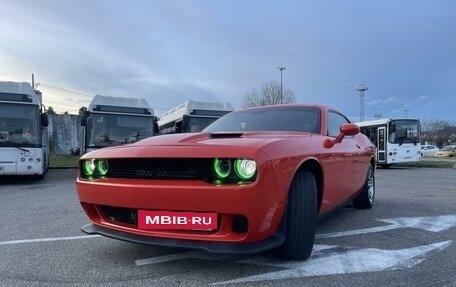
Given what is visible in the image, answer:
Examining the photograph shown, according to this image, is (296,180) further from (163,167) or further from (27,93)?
(27,93)

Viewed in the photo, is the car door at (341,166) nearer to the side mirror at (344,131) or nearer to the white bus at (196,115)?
the side mirror at (344,131)

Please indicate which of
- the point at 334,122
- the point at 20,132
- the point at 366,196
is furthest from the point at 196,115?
the point at 334,122

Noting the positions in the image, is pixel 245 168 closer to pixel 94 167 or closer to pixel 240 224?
pixel 240 224

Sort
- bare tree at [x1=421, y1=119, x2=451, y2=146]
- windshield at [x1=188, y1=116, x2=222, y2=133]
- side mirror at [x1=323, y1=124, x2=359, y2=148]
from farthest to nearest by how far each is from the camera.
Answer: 1. bare tree at [x1=421, y1=119, x2=451, y2=146]
2. windshield at [x1=188, y1=116, x2=222, y2=133]
3. side mirror at [x1=323, y1=124, x2=359, y2=148]

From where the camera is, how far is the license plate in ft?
9.94

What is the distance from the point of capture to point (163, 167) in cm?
320

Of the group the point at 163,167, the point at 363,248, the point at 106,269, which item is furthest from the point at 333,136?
the point at 106,269

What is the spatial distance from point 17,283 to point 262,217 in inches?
75.0

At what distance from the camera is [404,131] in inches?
834

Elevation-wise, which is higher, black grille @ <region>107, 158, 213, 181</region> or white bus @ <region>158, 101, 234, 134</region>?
white bus @ <region>158, 101, 234, 134</region>

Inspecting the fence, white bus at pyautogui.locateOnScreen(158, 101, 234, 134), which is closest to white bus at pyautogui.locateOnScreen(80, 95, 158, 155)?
white bus at pyautogui.locateOnScreen(158, 101, 234, 134)

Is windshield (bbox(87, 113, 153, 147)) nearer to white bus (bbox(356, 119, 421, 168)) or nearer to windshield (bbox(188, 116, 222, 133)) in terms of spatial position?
windshield (bbox(188, 116, 222, 133))

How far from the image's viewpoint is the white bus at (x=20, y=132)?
11.4 metres

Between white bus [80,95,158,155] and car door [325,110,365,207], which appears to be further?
white bus [80,95,158,155]
